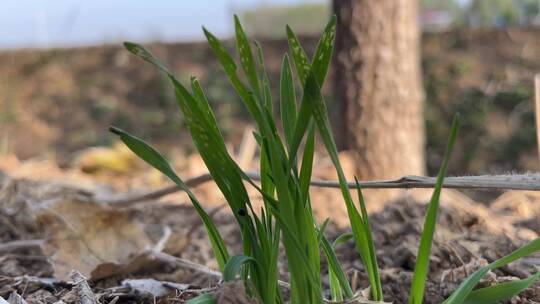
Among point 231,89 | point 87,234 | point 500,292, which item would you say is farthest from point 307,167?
point 231,89

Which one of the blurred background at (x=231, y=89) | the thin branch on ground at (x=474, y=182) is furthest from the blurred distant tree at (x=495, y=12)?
the thin branch on ground at (x=474, y=182)

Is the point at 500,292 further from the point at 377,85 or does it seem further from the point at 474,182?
the point at 377,85

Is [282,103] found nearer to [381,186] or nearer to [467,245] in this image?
[381,186]

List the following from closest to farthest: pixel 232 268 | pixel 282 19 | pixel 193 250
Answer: pixel 232 268, pixel 193 250, pixel 282 19

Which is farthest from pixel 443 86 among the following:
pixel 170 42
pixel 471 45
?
pixel 170 42

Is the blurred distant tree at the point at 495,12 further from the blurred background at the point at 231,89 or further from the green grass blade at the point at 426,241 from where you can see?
the green grass blade at the point at 426,241

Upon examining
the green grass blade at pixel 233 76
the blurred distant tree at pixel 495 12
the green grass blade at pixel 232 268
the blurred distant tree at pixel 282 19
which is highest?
the blurred distant tree at pixel 495 12

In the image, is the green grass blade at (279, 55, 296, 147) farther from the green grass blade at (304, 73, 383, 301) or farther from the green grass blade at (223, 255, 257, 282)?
the green grass blade at (223, 255, 257, 282)
